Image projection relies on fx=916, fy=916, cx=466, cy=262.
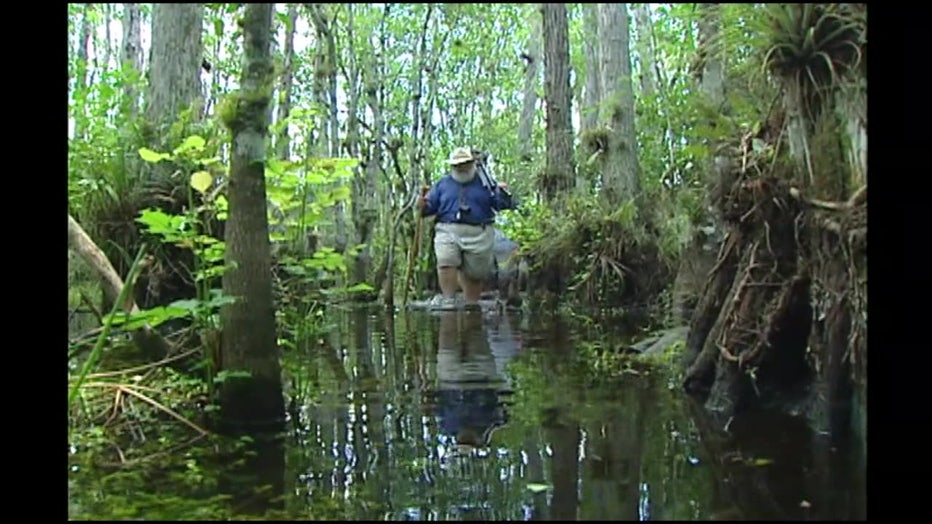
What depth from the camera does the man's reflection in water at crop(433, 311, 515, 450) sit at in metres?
4.96

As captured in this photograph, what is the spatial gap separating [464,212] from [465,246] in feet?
1.63

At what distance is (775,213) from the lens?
494 cm

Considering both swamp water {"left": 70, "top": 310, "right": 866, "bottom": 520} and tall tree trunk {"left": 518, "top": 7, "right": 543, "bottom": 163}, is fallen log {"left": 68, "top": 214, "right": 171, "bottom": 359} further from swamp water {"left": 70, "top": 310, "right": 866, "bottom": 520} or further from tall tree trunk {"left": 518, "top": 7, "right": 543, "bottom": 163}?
tall tree trunk {"left": 518, "top": 7, "right": 543, "bottom": 163}

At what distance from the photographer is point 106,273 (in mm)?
4977

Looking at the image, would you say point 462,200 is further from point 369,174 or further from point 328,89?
point 369,174

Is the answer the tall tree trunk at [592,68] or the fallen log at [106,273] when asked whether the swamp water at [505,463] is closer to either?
the fallen log at [106,273]

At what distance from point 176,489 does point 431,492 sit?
1049mm

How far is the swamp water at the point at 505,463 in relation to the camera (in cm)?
352

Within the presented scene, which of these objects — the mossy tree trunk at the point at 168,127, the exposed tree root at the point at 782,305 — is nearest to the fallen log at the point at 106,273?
Answer: the mossy tree trunk at the point at 168,127

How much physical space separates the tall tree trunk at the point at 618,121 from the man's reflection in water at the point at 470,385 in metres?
3.01

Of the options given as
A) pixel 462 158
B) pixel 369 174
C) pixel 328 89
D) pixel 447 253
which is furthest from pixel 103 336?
pixel 369 174
